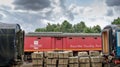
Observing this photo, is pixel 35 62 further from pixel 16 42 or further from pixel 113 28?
pixel 113 28

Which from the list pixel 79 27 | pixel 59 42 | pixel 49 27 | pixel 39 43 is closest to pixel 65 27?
pixel 79 27

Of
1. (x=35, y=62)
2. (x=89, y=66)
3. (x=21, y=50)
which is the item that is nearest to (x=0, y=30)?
(x=21, y=50)

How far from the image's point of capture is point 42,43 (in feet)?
118

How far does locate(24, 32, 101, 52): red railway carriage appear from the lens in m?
36.0

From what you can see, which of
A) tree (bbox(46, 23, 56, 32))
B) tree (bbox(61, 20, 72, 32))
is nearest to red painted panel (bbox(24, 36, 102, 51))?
tree (bbox(61, 20, 72, 32))

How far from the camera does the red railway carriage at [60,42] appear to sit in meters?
36.0

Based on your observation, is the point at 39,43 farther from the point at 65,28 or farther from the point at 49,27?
the point at 49,27

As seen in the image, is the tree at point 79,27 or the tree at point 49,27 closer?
the tree at point 49,27

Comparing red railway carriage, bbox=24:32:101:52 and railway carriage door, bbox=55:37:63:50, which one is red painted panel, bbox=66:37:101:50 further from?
railway carriage door, bbox=55:37:63:50

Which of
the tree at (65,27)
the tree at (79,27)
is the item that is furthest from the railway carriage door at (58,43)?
the tree at (79,27)

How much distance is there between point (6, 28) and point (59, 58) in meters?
3.94

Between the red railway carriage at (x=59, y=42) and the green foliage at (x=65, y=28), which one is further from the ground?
the green foliage at (x=65, y=28)

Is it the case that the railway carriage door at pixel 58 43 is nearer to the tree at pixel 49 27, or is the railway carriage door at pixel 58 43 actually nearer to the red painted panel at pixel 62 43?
the red painted panel at pixel 62 43

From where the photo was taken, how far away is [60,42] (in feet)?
120
